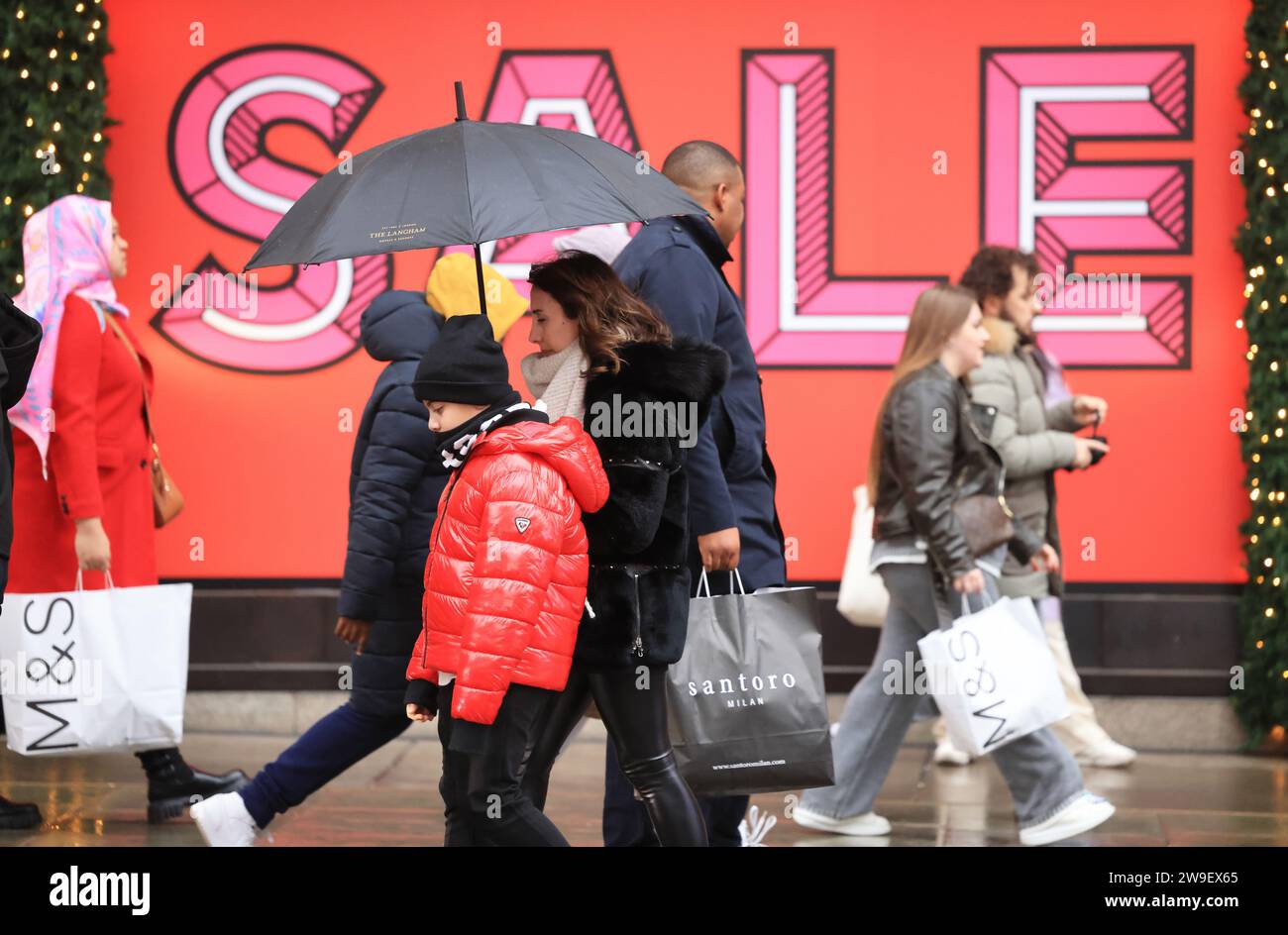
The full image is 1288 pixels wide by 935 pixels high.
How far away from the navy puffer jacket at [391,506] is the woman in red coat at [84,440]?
3.92 feet

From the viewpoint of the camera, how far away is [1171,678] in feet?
26.8

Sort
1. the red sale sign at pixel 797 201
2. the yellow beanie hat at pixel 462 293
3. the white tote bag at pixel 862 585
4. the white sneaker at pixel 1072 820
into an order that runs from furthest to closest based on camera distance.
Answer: the red sale sign at pixel 797 201, the white tote bag at pixel 862 585, the white sneaker at pixel 1072 820, the yellow beanie hat at pixel 462 293

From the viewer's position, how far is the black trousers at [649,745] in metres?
4.50

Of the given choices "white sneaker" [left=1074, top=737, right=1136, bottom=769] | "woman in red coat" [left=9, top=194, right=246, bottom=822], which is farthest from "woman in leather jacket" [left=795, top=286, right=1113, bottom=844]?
"woman in red coat" [left=9, top=194, right=246, bottom=822]

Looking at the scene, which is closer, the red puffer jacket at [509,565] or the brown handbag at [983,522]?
the red puffer jacket at [509,565]

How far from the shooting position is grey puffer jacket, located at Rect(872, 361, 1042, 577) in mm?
6059

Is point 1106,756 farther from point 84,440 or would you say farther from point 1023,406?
point 84,440

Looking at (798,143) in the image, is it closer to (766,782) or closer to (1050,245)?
(1050,245)

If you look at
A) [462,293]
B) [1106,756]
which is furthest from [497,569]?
[1106,756]

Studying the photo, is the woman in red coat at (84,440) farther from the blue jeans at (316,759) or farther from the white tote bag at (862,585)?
the white tote bag at (862,585)

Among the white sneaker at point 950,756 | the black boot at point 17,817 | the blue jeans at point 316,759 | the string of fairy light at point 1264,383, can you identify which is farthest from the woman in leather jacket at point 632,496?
the string of fairy light at point 1264,383

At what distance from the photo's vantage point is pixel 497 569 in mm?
4137

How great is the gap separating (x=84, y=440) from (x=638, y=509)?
2.66 meters
